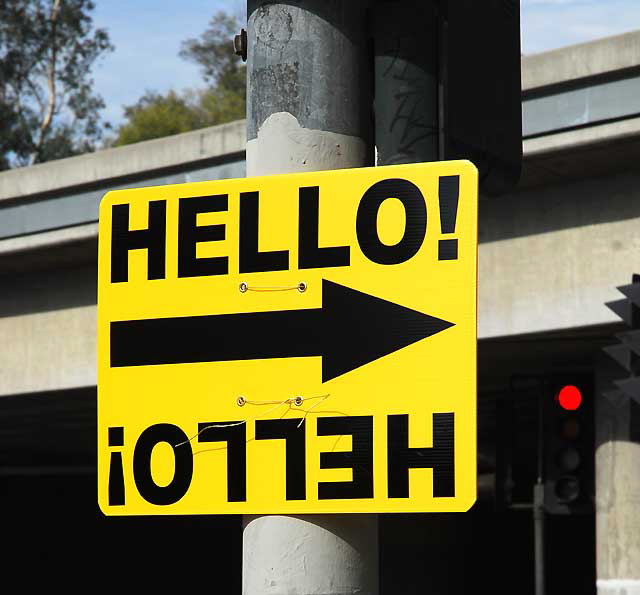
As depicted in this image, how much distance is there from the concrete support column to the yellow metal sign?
1157 cm

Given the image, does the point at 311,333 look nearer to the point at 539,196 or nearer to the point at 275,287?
the point at 275,287

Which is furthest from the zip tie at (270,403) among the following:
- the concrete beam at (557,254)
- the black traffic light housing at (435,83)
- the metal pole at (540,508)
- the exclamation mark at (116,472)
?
the concrete beam at (557,254)

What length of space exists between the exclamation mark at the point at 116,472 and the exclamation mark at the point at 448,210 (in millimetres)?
730

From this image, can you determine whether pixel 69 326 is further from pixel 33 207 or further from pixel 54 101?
pixel 54 101

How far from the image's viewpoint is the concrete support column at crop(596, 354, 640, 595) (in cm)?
1425

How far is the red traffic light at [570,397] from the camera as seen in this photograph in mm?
11438

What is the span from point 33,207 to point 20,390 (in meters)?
2.41

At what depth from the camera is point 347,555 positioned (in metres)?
2.75

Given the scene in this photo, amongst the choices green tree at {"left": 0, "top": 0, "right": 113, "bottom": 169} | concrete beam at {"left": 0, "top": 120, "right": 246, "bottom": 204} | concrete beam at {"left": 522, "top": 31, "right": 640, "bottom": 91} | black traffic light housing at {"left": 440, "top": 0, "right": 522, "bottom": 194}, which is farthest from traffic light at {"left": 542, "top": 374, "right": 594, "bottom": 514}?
green tree at {"left": 0, "top": 0, "right": 113, "bottom": 169}

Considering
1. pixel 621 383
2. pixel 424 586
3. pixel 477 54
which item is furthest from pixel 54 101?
pixel 477 54

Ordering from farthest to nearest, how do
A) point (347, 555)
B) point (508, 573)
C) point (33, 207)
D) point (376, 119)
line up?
point (508, 573) < point (33, 207) < point (376, 119) < point (347, 555)

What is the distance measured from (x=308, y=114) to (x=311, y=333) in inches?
15.9

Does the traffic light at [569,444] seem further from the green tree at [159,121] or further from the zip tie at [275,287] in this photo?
the green tree at [159,121]

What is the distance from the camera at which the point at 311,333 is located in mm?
2850
